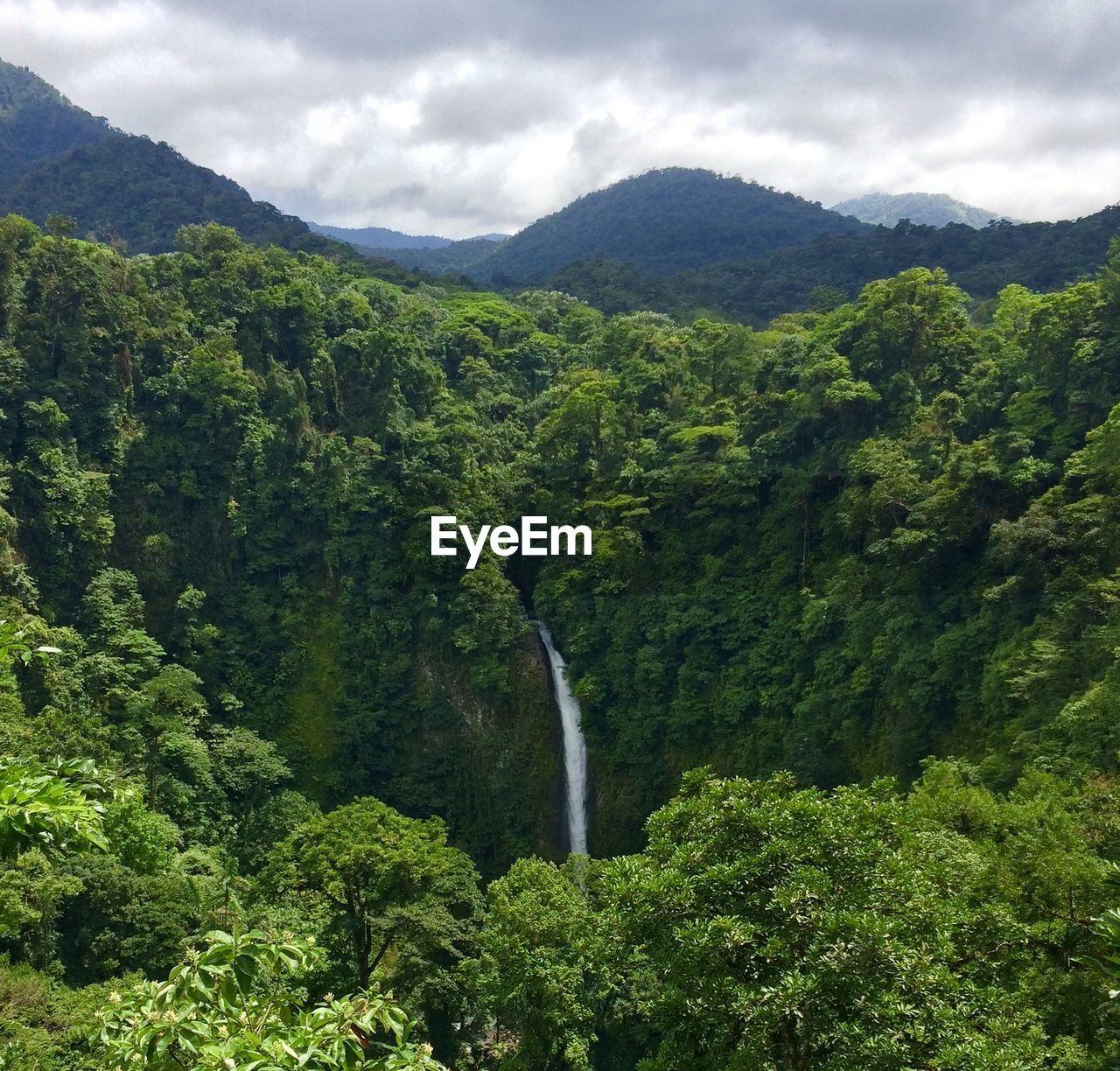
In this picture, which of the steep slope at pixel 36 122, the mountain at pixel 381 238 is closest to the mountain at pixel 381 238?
the mountain at pixel 381 238

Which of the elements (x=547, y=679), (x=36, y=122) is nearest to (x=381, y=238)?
(x=36, y=122)

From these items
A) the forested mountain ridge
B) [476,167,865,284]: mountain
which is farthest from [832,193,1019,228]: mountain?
the forested mountain ridge

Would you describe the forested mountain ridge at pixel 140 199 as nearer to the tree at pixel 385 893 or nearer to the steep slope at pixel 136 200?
the steep slope at pixel 136 200

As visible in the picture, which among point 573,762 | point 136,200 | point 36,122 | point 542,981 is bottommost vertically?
point 573,762

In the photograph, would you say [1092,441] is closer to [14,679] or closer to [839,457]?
[839,457]

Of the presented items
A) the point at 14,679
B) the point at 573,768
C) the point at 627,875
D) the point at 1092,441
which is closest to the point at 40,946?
the point at 14,679

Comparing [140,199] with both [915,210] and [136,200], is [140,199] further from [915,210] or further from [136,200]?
[915,210]
